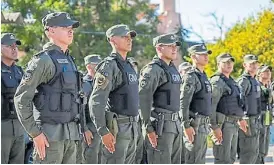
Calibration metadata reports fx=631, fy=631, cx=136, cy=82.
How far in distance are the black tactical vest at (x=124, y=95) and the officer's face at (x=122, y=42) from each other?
172 mm

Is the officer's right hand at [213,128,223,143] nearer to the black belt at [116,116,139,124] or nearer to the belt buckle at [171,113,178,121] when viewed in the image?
the belt buckle at [171,113,178,121]

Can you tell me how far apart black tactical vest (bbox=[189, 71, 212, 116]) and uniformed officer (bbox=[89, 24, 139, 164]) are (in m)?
1.75

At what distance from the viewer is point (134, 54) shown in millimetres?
31016

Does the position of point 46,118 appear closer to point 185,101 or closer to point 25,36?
point 185,101

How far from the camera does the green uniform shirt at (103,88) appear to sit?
5.86m

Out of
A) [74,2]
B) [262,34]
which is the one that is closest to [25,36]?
[74,2]

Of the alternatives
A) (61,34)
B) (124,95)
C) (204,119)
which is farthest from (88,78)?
(61,34)

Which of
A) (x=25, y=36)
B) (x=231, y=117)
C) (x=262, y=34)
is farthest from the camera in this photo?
(x=25, y=36)

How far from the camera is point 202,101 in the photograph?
7805 millimetres

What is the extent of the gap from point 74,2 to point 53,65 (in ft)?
83.9

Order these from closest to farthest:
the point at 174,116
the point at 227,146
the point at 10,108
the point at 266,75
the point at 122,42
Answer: the point at 122,42
the point at 10,108
the point at 174,116
the point at 227,146
the point at 266,75

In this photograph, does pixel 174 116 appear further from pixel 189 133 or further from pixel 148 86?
pixel 189 133

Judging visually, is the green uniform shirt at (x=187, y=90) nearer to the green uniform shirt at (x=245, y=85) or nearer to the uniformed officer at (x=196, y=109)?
the uniformed officer at (x=196, y=109)

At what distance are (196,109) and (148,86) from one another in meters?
1.34
